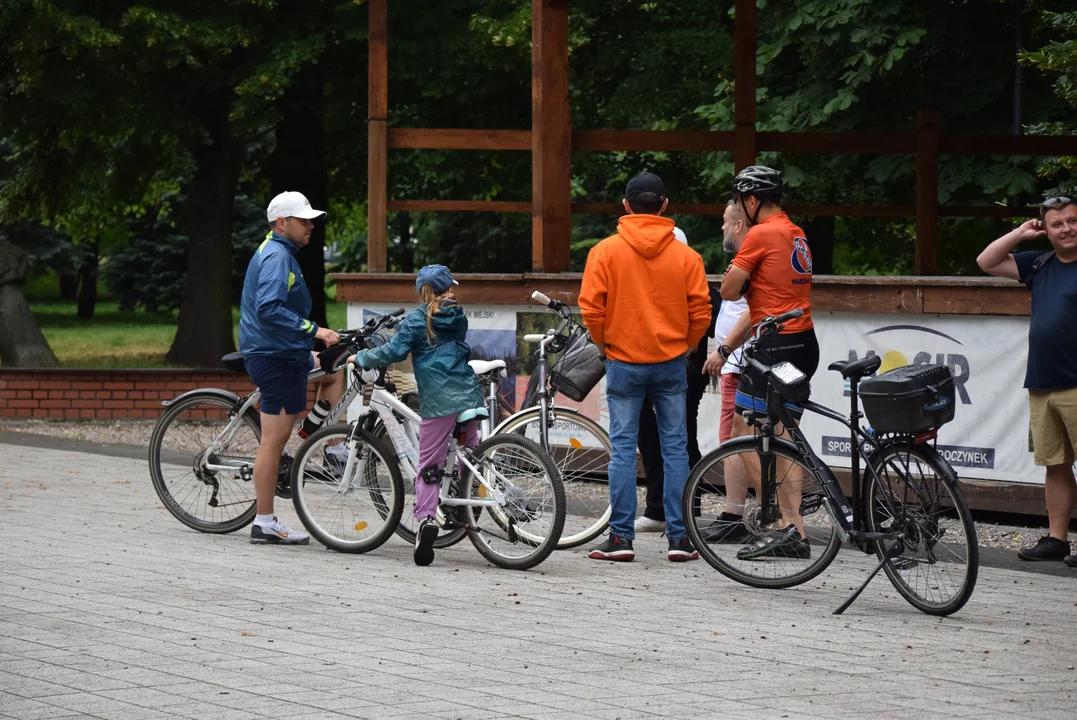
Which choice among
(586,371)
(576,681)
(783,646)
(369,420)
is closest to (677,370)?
(586,371)

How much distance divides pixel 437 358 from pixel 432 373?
0.08 metres

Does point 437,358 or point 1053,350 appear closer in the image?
point 437,358

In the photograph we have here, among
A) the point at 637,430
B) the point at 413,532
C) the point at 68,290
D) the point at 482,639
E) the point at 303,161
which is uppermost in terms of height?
the point at 303,161

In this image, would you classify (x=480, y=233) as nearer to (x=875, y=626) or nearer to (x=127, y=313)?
(x=127, y=313)

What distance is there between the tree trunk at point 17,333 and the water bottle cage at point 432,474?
Answer: 13.7 m

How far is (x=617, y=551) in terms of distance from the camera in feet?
27.4

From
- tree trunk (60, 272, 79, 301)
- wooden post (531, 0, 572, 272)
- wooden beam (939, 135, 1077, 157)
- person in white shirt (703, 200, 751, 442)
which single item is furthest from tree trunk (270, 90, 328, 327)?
tree trunk (60, 272, 79, 301)

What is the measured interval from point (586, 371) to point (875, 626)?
2667 mm

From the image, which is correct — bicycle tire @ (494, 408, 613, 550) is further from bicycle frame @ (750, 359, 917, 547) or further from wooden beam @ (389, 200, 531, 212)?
wooden beam @ (389, 200, 531, 212)

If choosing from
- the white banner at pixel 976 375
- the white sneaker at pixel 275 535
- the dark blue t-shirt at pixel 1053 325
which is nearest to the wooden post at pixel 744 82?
the white banner at pixel 976 375

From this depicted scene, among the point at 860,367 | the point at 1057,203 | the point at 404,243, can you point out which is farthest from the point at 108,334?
the point at 860,367

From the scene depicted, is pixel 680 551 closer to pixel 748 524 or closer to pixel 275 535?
pixel 748 524

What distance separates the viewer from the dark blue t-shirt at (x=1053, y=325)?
8.34 meters

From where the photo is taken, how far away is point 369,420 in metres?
8.56
